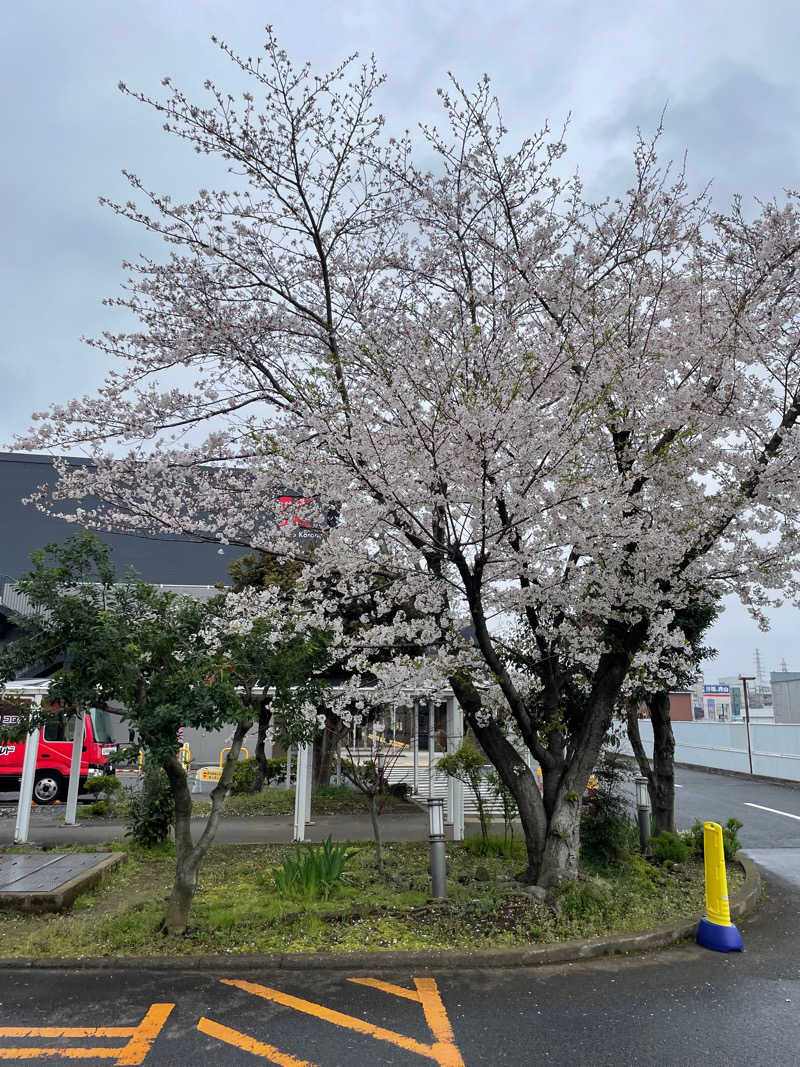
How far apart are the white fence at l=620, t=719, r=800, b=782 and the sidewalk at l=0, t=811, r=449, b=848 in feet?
20.1

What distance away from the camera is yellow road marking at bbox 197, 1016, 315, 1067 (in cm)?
365

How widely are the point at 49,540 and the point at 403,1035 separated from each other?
2613 centimetres

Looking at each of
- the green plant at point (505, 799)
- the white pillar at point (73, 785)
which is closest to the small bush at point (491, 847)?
the green plant at point (505, 799)

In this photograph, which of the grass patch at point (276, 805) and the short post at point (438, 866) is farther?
the grass patch at point (276, 805)

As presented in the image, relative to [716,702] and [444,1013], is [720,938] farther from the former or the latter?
[716,702]

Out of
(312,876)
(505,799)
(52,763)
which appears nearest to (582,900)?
(312,876)

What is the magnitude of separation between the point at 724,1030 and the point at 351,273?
752 cm

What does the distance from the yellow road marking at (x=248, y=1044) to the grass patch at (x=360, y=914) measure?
1155mm

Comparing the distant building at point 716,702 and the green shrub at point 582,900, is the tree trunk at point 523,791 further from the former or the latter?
the distant building at point 716,702

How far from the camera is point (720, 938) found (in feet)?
18.2

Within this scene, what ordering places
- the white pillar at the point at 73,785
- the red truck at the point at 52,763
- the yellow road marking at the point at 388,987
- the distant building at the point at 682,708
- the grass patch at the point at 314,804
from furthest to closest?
the distant building at the point at 682,708 < the red truck at the point at 52,763 < the grass patch at the point at 314,804 < the white pillar at the point at 73,785 < the yellow road marking at the point at 388,987

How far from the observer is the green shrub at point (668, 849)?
26.4 feet

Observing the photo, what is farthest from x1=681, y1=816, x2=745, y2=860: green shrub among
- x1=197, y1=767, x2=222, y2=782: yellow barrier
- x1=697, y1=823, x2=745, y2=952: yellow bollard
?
x1=197, y1=767, x2=222, y2=782: yellow barrier

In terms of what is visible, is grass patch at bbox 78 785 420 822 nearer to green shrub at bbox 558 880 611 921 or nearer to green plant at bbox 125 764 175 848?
green plant at bbox 125 764 175 848
